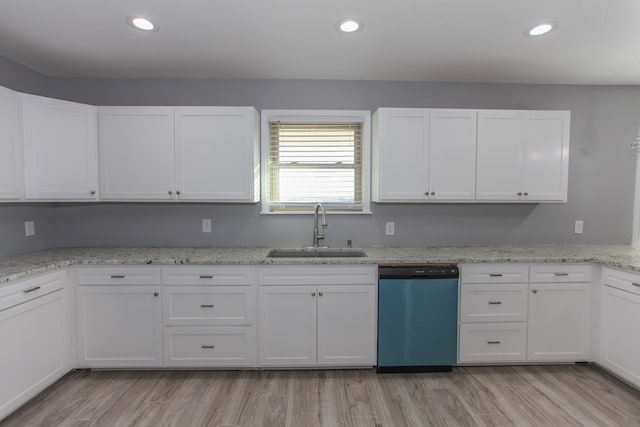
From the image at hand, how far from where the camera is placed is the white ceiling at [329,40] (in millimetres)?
1862

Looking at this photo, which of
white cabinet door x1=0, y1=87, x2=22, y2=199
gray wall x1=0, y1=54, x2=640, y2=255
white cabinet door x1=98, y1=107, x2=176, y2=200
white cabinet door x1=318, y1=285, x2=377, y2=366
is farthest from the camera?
gray wall x1=0, y1=54, x2=640, y2=255

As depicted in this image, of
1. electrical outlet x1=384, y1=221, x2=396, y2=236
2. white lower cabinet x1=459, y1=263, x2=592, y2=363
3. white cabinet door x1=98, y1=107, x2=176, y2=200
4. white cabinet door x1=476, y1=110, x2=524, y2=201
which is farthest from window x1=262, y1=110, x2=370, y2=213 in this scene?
white lower cabinet x1=459, y1=263, x2=592, y2=363

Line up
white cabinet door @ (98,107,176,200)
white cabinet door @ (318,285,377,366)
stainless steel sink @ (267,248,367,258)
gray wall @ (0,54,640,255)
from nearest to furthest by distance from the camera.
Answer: white cabinet door @ (318,285,377,366) → white cabinet door @ (98,107,176,200) → stainless steel sink @ (267,248,367,258) → gray wall @ (0,54,640,255)

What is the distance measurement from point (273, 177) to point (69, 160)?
1647 millimetres

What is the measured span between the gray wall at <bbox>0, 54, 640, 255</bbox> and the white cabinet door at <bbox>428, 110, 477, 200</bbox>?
0.36 meters

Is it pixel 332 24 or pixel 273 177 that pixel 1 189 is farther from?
pixel 332 24

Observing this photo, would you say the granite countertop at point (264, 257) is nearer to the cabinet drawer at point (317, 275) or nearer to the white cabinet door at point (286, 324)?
the cabinet drawer at point (317, 275)

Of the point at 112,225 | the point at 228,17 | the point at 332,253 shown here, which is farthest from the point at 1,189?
the point at 332,253

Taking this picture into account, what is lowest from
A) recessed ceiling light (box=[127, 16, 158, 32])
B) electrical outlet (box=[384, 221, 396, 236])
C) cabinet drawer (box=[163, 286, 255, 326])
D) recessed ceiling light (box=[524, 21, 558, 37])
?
cabinet drawer (box=[163, 286, 255, 326])

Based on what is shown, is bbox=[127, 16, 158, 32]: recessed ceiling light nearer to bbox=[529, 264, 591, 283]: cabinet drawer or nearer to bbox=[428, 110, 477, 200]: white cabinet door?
bbox=[428, 110, 477, 200]: white cabinet door

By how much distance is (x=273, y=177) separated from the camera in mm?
3010

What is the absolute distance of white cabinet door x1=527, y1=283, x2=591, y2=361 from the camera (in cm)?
250

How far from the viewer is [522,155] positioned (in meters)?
2.71

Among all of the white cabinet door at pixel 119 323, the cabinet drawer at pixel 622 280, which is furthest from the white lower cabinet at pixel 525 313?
the white cabinet door at pixel 119 323
